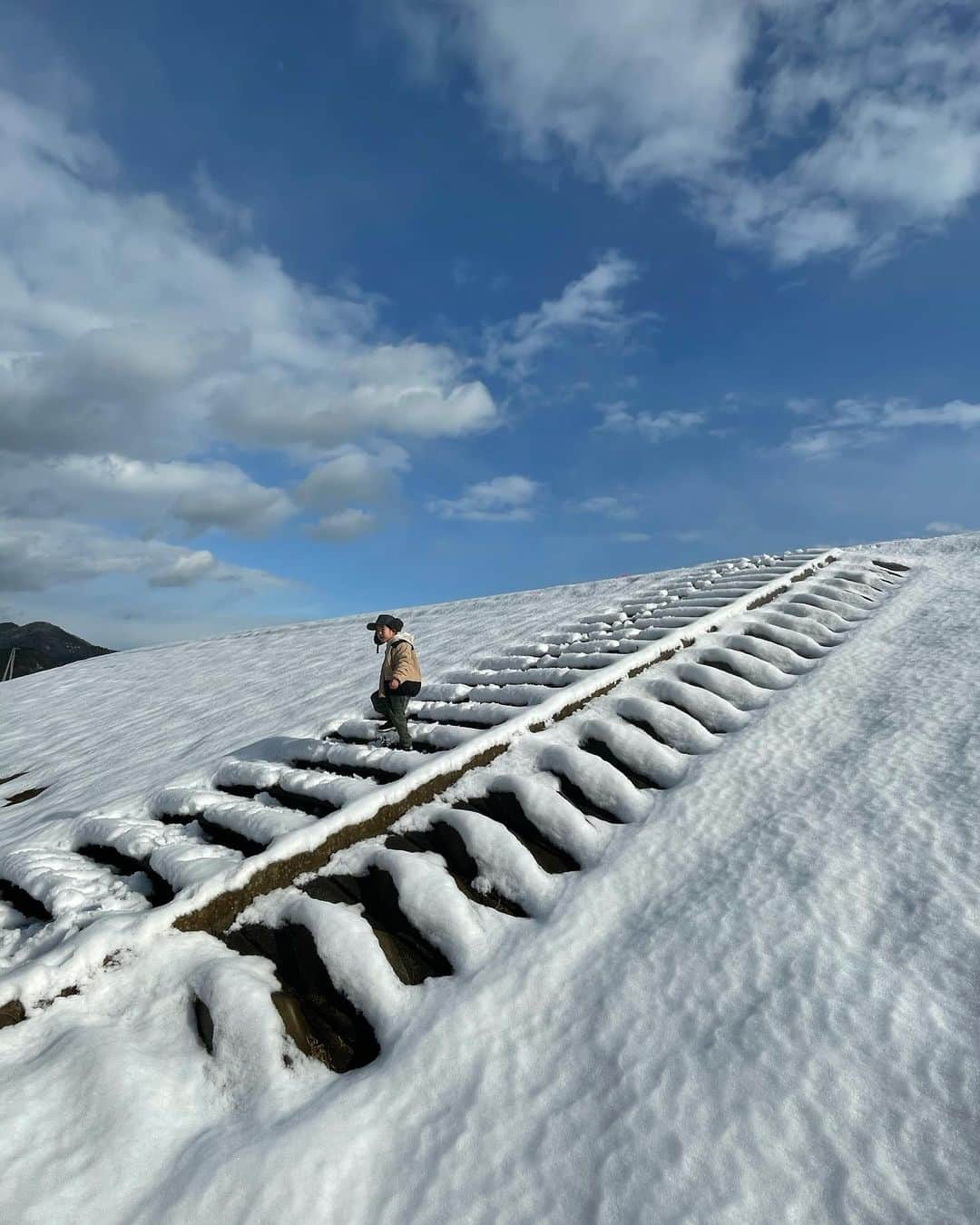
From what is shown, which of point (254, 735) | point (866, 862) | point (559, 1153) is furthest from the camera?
point (254, 735)

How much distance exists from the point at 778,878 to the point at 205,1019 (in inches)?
114

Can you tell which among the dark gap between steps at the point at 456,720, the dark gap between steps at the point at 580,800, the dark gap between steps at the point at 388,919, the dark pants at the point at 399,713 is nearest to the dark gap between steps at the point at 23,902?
the dark gap between steps at the point at 388,919

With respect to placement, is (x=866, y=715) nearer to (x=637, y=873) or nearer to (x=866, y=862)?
(x=866, y=862)

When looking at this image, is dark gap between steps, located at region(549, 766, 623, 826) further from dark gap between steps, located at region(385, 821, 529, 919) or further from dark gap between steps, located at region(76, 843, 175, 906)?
dark gap between steps, located at region(76, 843, 175, 906)

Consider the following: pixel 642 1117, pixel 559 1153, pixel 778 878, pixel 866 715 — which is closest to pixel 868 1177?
pixel 642 1117

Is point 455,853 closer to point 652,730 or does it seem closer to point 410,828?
point 410,828

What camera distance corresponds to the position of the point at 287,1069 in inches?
122

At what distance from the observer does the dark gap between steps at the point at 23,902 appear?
180 inches

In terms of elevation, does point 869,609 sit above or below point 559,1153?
above

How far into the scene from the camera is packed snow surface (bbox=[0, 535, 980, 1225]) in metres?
2.47

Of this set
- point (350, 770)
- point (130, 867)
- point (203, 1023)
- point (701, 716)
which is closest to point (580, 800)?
point (701, 716)

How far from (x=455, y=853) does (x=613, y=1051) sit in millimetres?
1597

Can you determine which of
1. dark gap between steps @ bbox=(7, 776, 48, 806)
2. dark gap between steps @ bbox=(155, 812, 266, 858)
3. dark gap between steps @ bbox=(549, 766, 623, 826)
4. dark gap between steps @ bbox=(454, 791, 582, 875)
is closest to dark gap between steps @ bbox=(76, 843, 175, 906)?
dark gap between steps @ bbox=(155, 812, 266, 858)

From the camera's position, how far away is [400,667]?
6.00m
